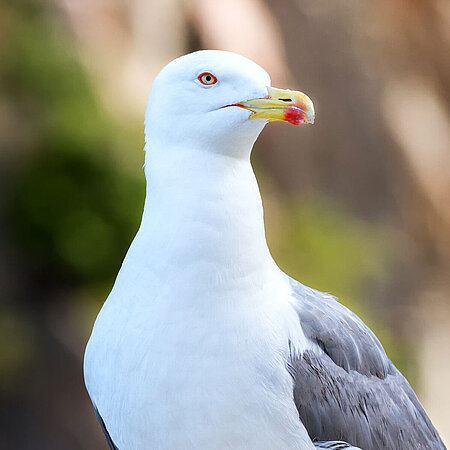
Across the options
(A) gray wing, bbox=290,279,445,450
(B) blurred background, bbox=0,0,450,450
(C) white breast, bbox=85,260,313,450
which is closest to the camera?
(C) white breast, bbox=85,260,313,450

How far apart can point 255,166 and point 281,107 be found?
270 cm

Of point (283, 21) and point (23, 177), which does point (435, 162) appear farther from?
point (23, 177)

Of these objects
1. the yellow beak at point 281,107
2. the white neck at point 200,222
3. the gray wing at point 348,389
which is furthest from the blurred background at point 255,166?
the yellow beak at point 281,107

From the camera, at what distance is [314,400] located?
53.4 inches

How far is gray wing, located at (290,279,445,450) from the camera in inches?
53.7

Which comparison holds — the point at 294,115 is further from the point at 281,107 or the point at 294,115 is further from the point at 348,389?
the point at 348,389

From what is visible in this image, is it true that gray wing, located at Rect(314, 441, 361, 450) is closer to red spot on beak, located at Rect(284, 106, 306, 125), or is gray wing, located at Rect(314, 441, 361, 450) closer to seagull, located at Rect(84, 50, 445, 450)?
seagull, located at Rect(84, 50, 445, 450)

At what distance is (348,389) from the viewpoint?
1.43m

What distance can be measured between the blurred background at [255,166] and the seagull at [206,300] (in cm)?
206

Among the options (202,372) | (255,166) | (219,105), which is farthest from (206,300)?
(255,166)

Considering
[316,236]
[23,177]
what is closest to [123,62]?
[23,177]

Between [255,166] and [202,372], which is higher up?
[255,166]

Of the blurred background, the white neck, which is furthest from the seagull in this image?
the blurred background

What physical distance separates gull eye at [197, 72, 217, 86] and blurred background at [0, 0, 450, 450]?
221 cm
